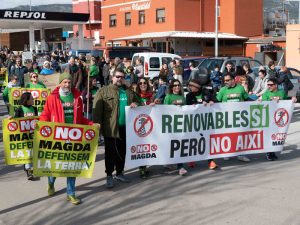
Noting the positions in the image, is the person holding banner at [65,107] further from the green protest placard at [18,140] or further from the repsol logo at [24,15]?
the repsol logo at [24,15]

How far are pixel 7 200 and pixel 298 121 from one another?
32.8ft

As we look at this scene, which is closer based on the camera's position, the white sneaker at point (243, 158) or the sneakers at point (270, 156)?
the white sneaker at point (243, 158)

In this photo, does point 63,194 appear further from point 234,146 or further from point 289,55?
point 289,55

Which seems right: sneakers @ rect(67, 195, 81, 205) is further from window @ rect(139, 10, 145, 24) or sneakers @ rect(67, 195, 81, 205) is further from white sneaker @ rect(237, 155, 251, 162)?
window @ rect(139, 10, 145, 24)

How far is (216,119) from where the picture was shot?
880 cm

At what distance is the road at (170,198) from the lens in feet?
20.1

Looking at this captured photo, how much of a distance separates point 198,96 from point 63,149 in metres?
3.09

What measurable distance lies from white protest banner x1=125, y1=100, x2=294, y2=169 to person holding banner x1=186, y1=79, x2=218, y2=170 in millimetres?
167

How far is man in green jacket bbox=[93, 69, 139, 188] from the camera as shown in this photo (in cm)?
755

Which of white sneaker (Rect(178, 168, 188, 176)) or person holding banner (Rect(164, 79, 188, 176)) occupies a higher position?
person holding banner (Rect(164, 79, 188, 176))

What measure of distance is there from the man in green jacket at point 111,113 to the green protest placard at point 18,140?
1.26 m

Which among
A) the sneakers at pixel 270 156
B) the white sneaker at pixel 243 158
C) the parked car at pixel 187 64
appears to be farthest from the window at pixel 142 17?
the white sneaker at pixel 243 158

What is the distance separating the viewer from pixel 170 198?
6.96m

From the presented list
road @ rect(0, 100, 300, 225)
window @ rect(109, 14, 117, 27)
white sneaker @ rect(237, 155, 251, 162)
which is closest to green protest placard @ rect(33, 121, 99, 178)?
road @ rect(0, 100, 300, 225)
